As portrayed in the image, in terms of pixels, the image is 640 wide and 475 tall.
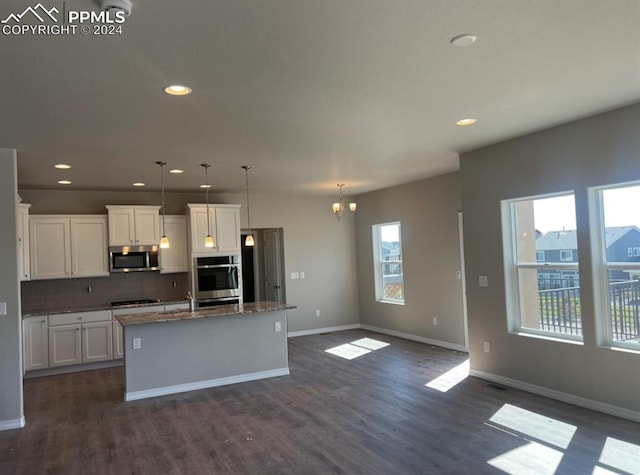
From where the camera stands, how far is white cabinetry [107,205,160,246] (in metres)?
7.14

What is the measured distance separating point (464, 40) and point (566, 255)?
297 cm

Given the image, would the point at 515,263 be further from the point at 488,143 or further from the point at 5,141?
the point at 5,141

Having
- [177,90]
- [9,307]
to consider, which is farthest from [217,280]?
[177,90]

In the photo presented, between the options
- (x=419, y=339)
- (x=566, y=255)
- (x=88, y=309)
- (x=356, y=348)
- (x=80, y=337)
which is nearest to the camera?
(x=566, y=255)

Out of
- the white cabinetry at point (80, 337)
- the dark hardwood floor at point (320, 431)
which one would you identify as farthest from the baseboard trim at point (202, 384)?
the white cabinetry at point (80, 337)

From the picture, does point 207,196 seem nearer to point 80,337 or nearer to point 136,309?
point 136,309

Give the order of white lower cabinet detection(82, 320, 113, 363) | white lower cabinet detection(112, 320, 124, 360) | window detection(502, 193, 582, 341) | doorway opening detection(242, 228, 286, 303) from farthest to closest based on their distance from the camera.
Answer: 1. doorway opening detection(242, 228, 286, 303)
2. white lower cabinet detection(112, 320, 124, 360)
3. white lower cabinet detection(82, 320, 113, 363)
4. window detection(502, 193, 582, 341)

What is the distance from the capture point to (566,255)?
4.71 meters

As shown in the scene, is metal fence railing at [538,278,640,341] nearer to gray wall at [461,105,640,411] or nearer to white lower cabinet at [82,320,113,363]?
gray wall at [461,105,640,411]

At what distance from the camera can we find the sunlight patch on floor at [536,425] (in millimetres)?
3748

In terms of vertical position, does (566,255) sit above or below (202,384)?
above

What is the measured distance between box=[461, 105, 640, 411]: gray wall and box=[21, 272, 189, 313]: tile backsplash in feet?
15.8

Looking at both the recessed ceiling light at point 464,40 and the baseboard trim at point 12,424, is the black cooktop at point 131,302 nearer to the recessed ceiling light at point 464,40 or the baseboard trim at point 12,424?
the baseboard trim at point 12,424

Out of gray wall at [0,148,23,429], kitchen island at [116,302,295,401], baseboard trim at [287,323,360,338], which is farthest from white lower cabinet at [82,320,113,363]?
baseboard trim at [287,323,360,338]
